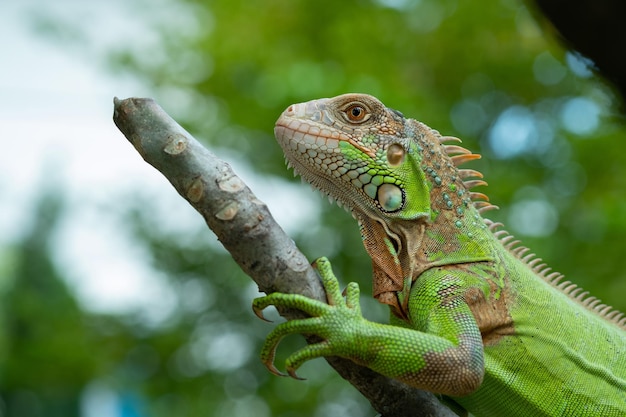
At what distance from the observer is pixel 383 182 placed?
3.35 meters

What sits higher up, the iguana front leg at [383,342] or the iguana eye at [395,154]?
the iguana eye at [395,154]

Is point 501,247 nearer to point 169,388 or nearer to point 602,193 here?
point 602,193

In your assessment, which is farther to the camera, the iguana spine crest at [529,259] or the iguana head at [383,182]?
the iguana spine crest at [529,259]

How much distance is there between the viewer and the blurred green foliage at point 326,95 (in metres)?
8.32

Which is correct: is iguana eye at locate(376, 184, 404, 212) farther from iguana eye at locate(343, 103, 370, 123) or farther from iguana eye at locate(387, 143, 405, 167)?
iguana eye at locate(343, 103, 370, 123)

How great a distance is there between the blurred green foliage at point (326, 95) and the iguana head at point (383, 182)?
4343 mm

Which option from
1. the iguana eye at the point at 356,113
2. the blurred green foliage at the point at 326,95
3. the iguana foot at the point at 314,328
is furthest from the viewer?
the blurred green foliage at the point at 326,95

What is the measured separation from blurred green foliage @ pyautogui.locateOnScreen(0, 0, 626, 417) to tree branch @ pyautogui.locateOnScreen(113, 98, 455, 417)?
518 cm

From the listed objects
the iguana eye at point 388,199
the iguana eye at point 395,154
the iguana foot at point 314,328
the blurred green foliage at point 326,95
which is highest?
the iguana eye at point 395,154

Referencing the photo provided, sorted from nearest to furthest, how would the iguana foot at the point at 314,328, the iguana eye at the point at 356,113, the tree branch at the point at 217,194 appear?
the tree branch at the point at 217,194 → the iguana foot at the point at 314,328 → the iguana eye at the point at 356,113

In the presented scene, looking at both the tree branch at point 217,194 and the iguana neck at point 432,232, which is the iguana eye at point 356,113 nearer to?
the iguana neck at point 432,232

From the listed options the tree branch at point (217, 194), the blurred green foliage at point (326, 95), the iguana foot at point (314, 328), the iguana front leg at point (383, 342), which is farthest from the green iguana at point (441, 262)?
the blurred green foliage at point (326, 95)

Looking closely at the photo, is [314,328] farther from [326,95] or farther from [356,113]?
[326,95]

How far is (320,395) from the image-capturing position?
996 cm
